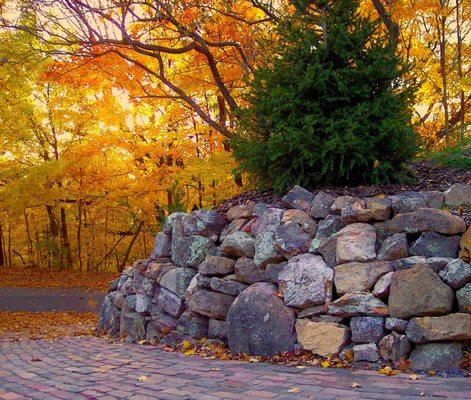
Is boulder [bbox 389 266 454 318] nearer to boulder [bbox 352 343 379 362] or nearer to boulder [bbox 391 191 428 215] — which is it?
boulder [bbox 352 343 379 362]

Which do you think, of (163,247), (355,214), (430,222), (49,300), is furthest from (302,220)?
(49,300)

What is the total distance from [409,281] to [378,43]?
120 inches

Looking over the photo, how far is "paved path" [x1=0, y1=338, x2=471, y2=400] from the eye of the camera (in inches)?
129

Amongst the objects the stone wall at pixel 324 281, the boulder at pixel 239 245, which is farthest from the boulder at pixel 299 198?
the boulder at pixel 239 245

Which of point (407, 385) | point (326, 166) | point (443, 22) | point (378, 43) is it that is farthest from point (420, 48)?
point (407, 385)

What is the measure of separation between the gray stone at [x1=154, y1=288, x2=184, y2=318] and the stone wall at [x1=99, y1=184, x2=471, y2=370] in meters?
0.01

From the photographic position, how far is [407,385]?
341 cm

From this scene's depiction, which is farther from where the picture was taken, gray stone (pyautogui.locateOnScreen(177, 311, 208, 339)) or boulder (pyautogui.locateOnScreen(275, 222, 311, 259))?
gray stone (pyautogui.locateOnScreen(177, 311, 208, 339))

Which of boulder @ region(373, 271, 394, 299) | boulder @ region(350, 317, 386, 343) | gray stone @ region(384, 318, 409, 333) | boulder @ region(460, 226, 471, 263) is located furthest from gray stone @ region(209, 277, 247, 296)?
boulder @ region(460, 226, 471, 263)

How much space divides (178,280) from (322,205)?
1.90 meters

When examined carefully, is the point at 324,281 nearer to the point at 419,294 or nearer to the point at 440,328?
the point at 419,294

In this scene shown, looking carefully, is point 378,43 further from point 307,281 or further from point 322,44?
point 307,281

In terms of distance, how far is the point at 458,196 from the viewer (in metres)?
4.99

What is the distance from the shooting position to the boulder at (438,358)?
3.86 meters
